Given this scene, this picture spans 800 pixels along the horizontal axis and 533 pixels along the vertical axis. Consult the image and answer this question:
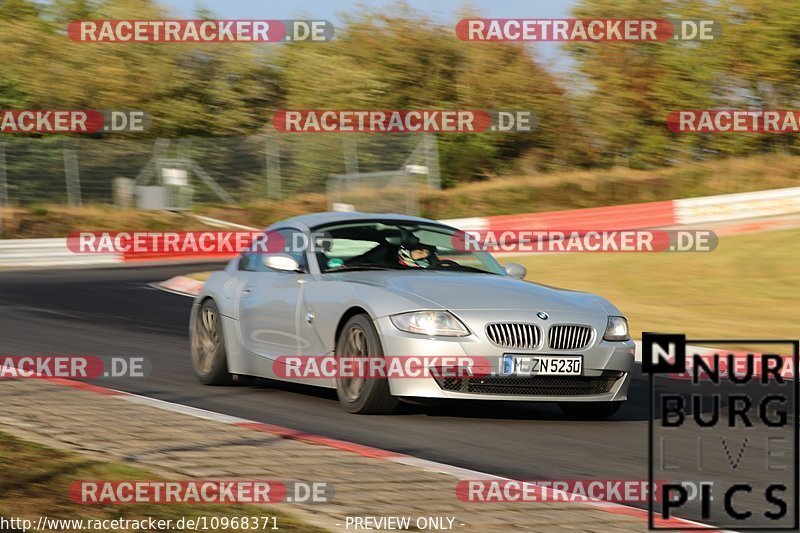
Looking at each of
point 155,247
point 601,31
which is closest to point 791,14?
point 601,31

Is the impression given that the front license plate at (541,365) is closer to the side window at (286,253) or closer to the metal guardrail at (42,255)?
the side window at (286,253)

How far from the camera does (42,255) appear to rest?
91.3ft

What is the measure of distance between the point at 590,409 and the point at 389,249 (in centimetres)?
188

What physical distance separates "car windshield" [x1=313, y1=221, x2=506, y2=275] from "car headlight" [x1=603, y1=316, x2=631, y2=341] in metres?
1.25

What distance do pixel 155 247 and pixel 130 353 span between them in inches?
686

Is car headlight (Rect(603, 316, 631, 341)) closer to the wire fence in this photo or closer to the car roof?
the car roof

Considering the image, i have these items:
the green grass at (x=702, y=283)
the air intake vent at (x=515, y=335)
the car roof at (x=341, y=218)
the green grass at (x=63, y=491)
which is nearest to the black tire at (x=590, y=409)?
the air intake vent at (x=515, y=335)

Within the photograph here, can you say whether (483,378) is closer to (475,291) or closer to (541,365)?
(541,365)

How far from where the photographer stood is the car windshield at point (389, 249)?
32.1ft

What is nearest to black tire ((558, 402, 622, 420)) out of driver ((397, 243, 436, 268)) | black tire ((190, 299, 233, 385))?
driver ((397, 243, 436, 268))

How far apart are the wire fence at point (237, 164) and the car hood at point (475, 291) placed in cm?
2431

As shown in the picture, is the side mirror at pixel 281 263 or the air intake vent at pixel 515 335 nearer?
the air intake vent at pixel 515 335

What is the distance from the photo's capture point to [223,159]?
34375 millimetres

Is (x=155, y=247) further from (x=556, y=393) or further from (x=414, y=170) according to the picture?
(x=556, y=393)
